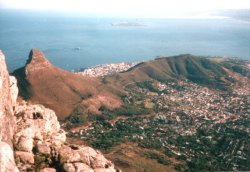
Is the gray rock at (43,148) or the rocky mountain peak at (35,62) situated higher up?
the gray rock at (43,148)

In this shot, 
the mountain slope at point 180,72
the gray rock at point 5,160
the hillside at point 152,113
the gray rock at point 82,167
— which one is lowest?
the hillside at point 152,113

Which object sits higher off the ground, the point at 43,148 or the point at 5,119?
the point at 5,119

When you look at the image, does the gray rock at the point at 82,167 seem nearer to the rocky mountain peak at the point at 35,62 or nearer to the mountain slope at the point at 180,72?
the rocky mountain peak at the point at 35,62

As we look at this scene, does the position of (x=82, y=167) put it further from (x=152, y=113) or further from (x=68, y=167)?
(x=152, y=113)

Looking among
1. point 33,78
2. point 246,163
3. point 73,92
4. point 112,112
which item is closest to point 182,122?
point 112,112

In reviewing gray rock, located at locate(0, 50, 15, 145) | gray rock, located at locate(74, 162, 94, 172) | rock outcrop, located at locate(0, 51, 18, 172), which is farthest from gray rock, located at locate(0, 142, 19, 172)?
gray rock, located at locate(74, 162, 94, 172)

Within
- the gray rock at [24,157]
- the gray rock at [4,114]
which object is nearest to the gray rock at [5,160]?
the gray rock at [4,114]

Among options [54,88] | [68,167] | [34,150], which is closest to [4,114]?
[34,150]

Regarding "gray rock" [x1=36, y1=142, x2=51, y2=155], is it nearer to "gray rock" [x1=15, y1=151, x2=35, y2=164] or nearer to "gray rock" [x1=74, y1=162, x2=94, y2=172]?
"gray rock" [x1=15, y1=151, x2=35, y2=164]

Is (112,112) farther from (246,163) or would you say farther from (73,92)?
(246,163)

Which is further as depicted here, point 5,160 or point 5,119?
point 5,119

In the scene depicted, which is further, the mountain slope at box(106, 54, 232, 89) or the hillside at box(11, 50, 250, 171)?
the mountain slope at box(106, 54, 232, 89)
